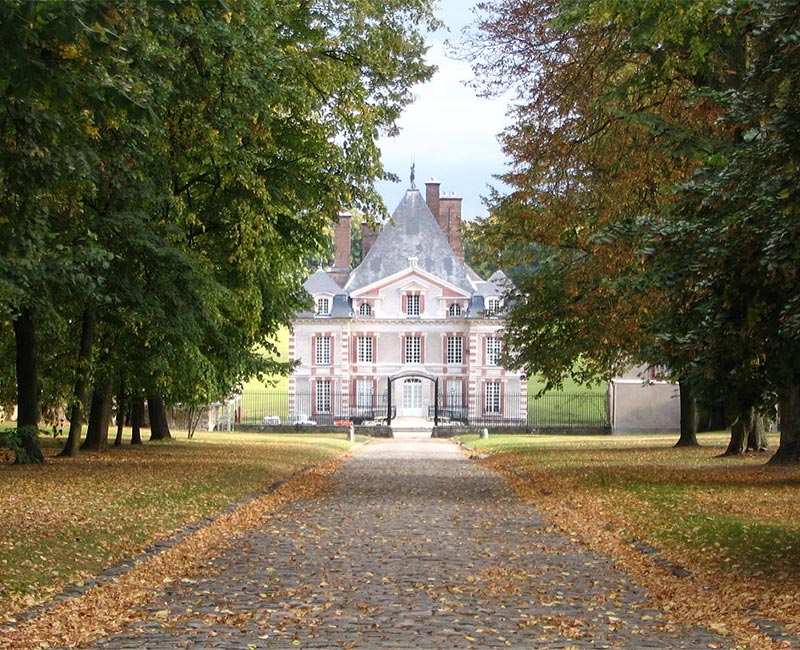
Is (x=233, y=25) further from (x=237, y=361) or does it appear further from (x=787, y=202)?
(x=237, y=361)

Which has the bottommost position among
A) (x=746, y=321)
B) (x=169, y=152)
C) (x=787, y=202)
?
(x=746, y=321)

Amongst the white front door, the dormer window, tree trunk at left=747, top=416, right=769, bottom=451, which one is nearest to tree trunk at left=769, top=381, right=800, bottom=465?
tree trunk at left=747, top=416, right=769, bottom=451

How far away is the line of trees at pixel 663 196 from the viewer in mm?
10875

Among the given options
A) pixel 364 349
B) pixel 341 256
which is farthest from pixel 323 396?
pixel 341 256

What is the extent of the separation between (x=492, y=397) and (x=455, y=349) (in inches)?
143

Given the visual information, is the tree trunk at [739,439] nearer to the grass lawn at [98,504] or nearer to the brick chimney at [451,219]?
the grass lawn at [98,504]

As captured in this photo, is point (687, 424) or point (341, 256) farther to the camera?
point (341, 256)

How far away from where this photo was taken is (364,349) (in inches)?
2813

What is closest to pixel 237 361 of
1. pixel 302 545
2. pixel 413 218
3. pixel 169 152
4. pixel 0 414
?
pixel 169 152

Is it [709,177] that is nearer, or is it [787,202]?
[787,202]

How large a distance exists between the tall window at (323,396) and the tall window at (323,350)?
3.62 ft

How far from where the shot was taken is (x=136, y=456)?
26219 millimetres

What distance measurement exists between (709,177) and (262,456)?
1829 cm

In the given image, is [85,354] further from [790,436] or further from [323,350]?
[323,350]
